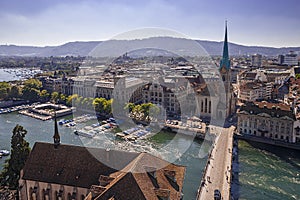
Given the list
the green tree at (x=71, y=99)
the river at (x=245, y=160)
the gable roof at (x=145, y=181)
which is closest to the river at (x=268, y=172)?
the river at (x=245, y=160)

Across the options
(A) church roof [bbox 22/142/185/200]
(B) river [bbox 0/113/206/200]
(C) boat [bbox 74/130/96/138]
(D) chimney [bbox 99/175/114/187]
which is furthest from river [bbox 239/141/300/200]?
(C) boat [bbox 74/130/96/138]

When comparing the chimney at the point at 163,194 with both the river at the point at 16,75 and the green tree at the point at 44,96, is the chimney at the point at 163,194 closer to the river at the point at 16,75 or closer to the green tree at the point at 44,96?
the green tree at the point at 44,96

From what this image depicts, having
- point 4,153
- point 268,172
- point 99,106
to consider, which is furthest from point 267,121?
point 4,153

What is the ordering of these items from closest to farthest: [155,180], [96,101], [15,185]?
[155,180], [15,185], [96,101]

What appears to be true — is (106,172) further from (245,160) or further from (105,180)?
(245,160)

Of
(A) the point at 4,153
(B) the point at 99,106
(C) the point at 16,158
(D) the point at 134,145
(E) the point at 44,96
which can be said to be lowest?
(A) the point at 4,153

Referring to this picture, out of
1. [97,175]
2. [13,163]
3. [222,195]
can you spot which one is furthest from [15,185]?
[222,195]

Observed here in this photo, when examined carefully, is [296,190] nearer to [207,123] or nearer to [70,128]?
[207,123]
